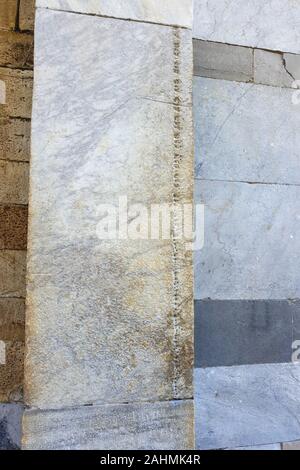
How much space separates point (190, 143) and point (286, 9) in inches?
55.3

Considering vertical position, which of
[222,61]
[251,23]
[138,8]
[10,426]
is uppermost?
[251,23]

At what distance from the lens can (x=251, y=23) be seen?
2379 mm

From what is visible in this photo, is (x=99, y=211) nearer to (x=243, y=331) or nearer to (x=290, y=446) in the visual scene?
(x=243, y=331)

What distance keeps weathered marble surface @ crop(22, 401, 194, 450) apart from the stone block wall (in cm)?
52

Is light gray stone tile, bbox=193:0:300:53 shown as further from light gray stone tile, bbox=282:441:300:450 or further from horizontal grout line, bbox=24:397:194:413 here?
light gray stone tile, bbox=282:441:300:450

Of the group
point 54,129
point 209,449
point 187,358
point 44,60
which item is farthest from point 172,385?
point 44,60

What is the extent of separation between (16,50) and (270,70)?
1510mm

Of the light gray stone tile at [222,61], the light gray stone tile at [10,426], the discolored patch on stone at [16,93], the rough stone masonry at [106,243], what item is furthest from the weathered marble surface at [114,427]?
the light gray stone tile at [222,61]

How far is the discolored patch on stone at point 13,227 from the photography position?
6.69 feet

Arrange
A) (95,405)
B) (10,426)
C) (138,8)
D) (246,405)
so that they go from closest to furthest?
(95,405)
(138,8)
(10,426)
(246,405)

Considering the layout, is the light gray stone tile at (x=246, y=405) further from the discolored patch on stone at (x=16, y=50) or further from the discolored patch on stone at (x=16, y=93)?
the discolored patch on stone at (x=16, y=50)

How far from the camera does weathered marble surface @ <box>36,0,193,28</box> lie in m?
1.65

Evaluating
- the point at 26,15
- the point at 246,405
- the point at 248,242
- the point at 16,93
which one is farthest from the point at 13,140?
the point at 246,405

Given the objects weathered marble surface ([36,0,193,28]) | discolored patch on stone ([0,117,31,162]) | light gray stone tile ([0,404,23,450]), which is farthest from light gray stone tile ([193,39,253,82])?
light gray stone tile ([0,404,23,450])
